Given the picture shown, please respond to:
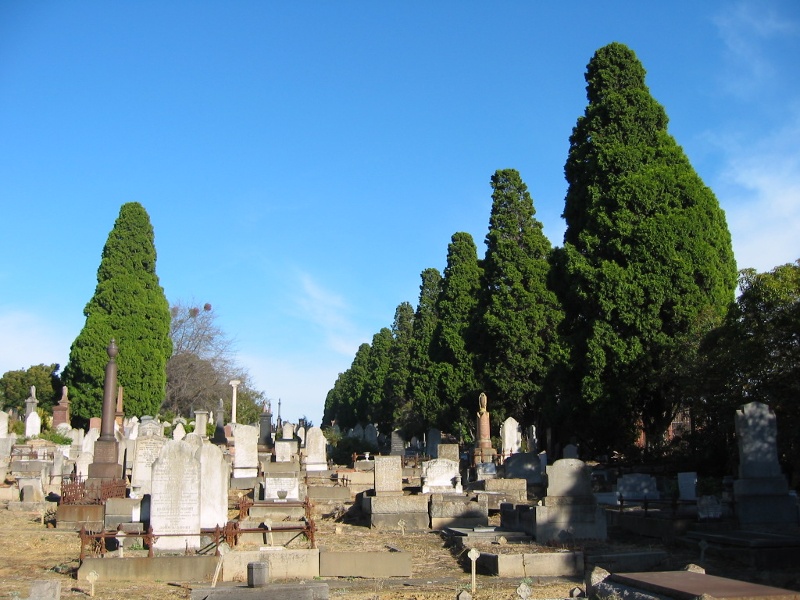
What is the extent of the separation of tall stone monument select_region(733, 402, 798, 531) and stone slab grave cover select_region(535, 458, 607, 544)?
8.04ft

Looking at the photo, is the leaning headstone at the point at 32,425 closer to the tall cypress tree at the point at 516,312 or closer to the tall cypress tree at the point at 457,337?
the tall cypress tree at the point at 457,337

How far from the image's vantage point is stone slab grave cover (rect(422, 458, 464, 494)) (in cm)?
1886

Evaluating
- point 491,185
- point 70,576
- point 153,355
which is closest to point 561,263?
point 491,185

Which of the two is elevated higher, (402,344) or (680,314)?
(402,344)

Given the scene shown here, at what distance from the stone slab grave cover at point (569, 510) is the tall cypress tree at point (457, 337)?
20.1 metres

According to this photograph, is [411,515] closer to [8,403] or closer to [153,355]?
[153,355]

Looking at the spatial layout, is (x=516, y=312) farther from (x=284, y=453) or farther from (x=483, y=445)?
(x=284, y=453)

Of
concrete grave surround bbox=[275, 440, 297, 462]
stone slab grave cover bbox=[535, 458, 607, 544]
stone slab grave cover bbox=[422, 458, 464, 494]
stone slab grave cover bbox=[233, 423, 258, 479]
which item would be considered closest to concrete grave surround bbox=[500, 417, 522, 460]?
concrete grave surround bbox=[275, 440, 297, 462]

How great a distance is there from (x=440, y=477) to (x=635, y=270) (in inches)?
357

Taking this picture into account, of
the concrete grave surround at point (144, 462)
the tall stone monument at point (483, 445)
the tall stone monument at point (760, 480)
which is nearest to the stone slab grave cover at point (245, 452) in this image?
the concrete grave surround at point (144, 462)

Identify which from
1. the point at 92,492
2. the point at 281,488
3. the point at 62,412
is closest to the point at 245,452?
the point at 281,488

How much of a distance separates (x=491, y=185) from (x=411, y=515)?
21.3m

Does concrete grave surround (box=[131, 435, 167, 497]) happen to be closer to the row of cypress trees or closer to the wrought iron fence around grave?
the wrought iron fence around grave

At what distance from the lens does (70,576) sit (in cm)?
1065
